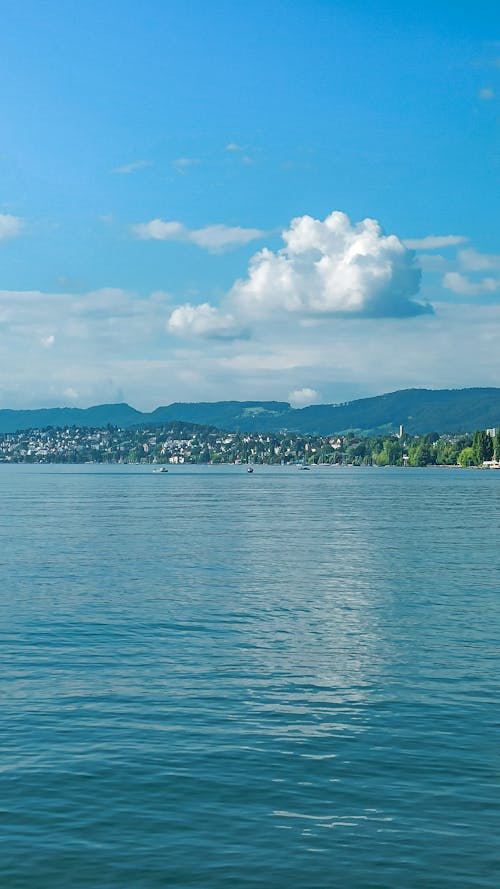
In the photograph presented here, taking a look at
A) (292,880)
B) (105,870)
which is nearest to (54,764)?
(105,870)

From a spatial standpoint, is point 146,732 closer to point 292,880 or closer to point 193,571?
point 292,880

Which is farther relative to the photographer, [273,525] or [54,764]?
[273,525]

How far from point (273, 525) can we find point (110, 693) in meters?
76.9

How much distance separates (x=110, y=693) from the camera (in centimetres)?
3044

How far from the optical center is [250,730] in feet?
86.8

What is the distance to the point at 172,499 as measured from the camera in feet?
584

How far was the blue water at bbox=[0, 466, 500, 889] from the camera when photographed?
1847cm

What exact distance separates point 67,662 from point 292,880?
62.0ft

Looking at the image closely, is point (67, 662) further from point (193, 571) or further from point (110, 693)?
point (193, 571)

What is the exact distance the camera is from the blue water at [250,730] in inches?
727

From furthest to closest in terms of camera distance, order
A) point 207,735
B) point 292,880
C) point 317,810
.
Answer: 1. point 207,735
2. point 317,810
3. point 292,880

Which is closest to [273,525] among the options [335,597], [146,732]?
[335,597]

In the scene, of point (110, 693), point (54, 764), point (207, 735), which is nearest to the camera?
point (54, 764)

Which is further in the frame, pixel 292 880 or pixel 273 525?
pixel 273 525
